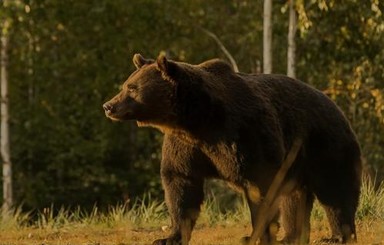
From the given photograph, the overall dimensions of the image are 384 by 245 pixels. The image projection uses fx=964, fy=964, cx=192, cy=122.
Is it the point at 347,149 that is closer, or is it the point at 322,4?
the point at 347,149

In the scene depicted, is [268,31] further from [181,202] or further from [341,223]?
[181,202]

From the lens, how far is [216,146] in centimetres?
724

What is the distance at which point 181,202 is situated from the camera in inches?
291

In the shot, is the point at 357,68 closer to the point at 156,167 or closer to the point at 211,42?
the point at 211,42

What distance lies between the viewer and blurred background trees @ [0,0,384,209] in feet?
55.2

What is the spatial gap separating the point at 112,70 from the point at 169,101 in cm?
1696

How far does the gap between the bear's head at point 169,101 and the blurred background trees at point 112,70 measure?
8746 mm

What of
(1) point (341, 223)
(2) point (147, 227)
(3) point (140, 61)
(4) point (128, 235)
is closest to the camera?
(3) point (140, 61)

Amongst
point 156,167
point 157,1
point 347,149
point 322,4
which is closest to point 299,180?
point 347,149

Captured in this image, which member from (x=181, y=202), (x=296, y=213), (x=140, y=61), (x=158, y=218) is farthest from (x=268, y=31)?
(x=181, y=202)

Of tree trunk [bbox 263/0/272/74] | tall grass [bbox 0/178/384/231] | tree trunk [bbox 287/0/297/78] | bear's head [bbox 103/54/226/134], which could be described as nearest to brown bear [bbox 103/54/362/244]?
bear's head [bbox 103/54/226/134]

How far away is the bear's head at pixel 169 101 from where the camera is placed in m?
7.31

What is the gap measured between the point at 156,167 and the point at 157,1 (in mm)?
6675

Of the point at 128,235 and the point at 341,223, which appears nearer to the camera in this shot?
the point at 341,223
